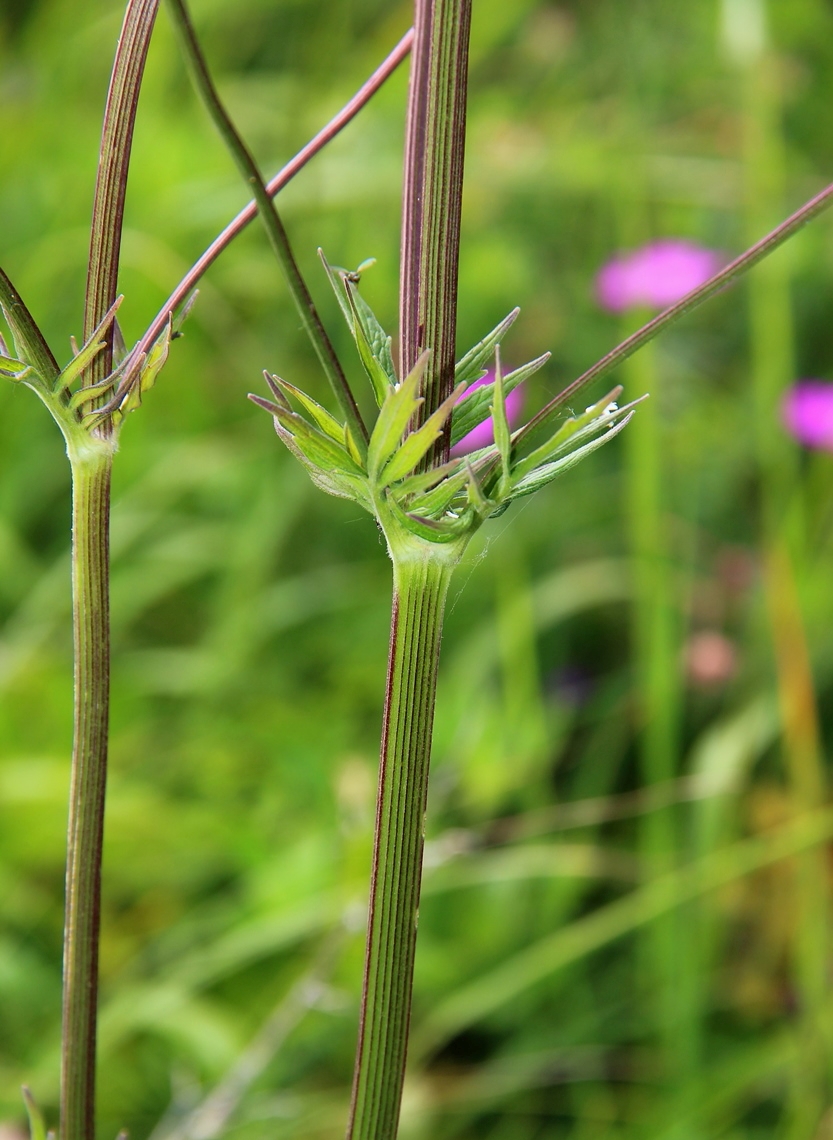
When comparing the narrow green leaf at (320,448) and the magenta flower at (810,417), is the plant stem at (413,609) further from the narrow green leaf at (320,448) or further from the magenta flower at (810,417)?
the magenta flower at (810,417)

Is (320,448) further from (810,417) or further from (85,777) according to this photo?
(810,417)

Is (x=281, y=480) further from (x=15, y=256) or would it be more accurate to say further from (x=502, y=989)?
(x=502, y=989)

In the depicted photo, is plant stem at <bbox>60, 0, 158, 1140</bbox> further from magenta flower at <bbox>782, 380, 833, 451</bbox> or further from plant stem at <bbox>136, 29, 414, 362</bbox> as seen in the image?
magenta flower at <bbox>782, 380, 833, 451</bbox>

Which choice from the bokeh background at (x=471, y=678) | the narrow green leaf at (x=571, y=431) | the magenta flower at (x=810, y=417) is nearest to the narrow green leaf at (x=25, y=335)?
the narrow green leaf at (x=571, y=431)

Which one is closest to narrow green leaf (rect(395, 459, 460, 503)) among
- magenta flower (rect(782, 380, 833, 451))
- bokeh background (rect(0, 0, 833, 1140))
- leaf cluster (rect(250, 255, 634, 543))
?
leaf cluster (rect(250, 255, 634, 543))

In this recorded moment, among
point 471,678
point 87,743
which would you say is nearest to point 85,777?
point 87,743

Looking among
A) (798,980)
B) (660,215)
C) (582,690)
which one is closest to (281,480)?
(582,690)
